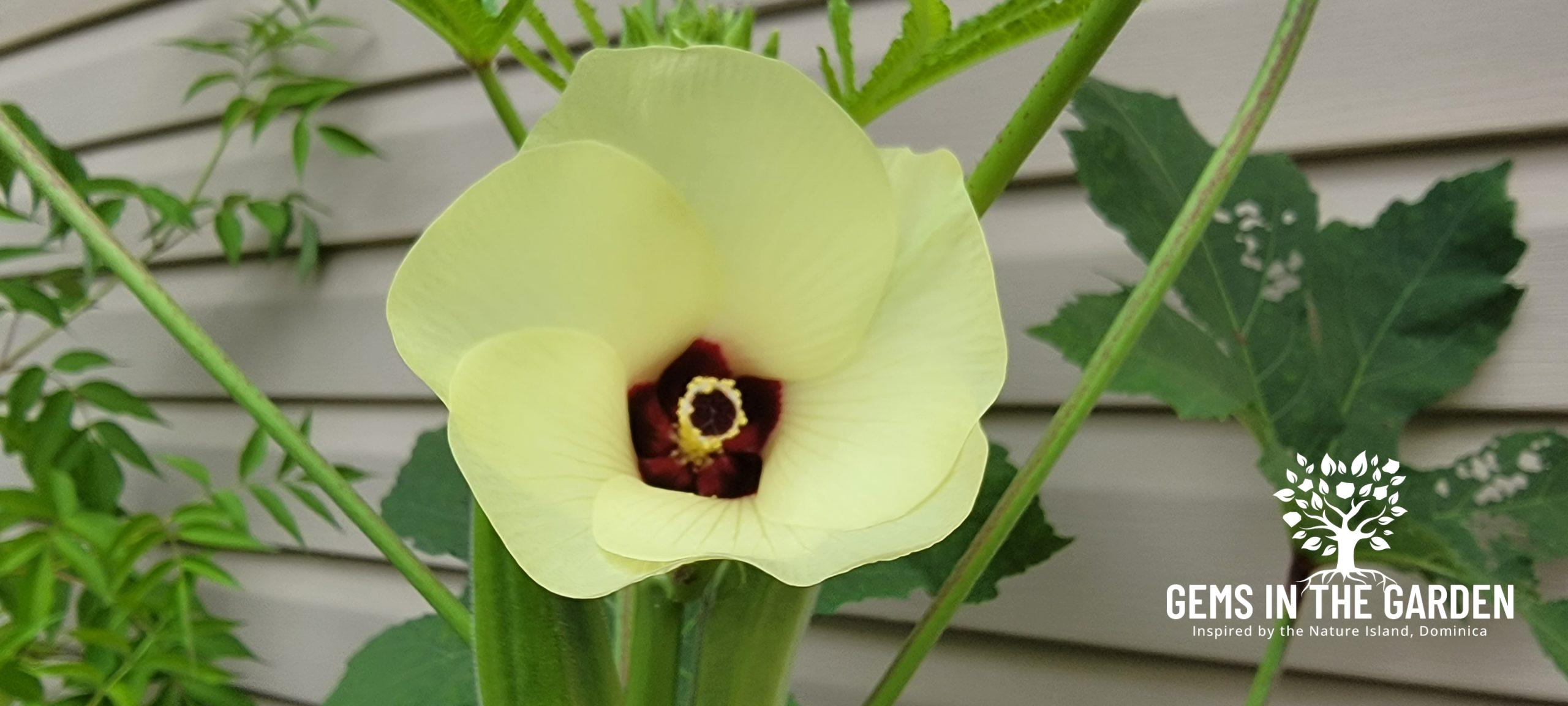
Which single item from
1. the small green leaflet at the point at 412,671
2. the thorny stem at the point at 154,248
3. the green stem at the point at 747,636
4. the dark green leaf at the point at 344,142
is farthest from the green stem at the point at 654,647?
the thorny stem at the point at 154,248

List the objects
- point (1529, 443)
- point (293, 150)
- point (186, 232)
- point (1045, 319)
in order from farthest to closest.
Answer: point (186, 232)
point (293, 150)
point (1045, 319)
point (1529, 443)

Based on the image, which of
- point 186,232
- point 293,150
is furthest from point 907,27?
point 186,232

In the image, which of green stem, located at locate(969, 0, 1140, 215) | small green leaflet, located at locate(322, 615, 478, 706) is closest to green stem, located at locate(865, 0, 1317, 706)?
green stem, located at locate(969, 0, 1140, 215)

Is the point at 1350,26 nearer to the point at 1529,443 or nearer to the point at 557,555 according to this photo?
the point at 1529,443

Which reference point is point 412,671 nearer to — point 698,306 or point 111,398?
point 698,306

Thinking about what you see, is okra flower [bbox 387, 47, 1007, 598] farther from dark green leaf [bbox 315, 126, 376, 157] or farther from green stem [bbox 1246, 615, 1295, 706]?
dark green leaf [bbox 315, 126, 376, 157]
